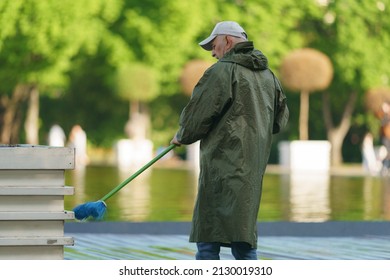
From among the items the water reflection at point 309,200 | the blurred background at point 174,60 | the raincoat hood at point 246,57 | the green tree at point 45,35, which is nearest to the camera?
the raincoat hood at point 246,57

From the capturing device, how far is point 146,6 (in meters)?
44.4

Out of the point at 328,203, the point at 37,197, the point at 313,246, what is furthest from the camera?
the point at 328,203

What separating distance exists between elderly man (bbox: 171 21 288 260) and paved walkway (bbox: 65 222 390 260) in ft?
8.69

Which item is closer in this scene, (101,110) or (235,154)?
(235,154)

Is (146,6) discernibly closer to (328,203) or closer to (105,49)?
(105,49)

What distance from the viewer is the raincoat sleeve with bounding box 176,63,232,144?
6754 mm

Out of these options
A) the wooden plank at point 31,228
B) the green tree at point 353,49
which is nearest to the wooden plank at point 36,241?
the wooden plank at point 31,228

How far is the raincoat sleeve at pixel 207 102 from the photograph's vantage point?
22.2ft

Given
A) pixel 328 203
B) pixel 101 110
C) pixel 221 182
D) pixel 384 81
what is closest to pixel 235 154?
pixel 221 182

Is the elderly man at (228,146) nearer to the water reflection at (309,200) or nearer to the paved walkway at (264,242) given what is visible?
the paved walkway at (264,242)

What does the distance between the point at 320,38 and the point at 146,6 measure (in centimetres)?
654

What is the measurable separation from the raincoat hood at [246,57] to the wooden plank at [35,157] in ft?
3.32

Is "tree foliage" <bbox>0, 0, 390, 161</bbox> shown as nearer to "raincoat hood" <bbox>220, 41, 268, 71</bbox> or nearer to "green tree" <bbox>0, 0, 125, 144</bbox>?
"green tree" <bbox>0, 0, 125, 144</bbox>

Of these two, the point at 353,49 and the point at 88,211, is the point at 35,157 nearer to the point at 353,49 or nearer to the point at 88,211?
the point at 88,211
